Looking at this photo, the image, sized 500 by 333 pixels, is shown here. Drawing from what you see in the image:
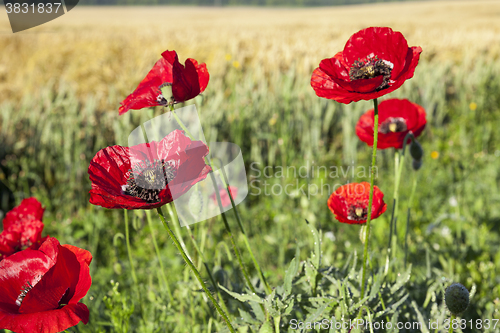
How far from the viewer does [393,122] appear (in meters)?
0.93

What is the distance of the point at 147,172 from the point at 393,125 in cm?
55

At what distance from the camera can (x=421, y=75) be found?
304 centimetres

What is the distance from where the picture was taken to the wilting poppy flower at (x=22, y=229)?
32.5 inches

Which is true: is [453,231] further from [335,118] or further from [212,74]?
[212,74]

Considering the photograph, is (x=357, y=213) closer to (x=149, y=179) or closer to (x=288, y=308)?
(x=288, y=308)

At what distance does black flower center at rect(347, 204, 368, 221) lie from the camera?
82 cm

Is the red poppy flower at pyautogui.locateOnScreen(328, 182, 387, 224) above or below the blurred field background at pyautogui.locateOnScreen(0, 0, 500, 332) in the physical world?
above

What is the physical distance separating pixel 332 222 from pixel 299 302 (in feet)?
3.58

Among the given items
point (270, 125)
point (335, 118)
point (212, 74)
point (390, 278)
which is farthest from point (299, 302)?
point (212, 74)

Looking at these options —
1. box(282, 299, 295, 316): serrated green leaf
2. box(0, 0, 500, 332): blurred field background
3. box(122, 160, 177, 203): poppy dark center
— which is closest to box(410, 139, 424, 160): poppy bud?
box(0, 0, 500, 332): blurred field background

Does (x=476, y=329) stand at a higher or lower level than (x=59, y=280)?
lower

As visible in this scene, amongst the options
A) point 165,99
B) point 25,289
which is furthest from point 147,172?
point 25,289

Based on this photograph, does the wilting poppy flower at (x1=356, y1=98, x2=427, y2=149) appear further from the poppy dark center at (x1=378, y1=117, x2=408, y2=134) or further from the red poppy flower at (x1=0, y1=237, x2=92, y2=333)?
the red poppy flower at (x1=0, y1=237, x2=92, y2=333)

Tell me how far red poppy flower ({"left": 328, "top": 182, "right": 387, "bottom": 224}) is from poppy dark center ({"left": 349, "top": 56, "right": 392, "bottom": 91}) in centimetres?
26
